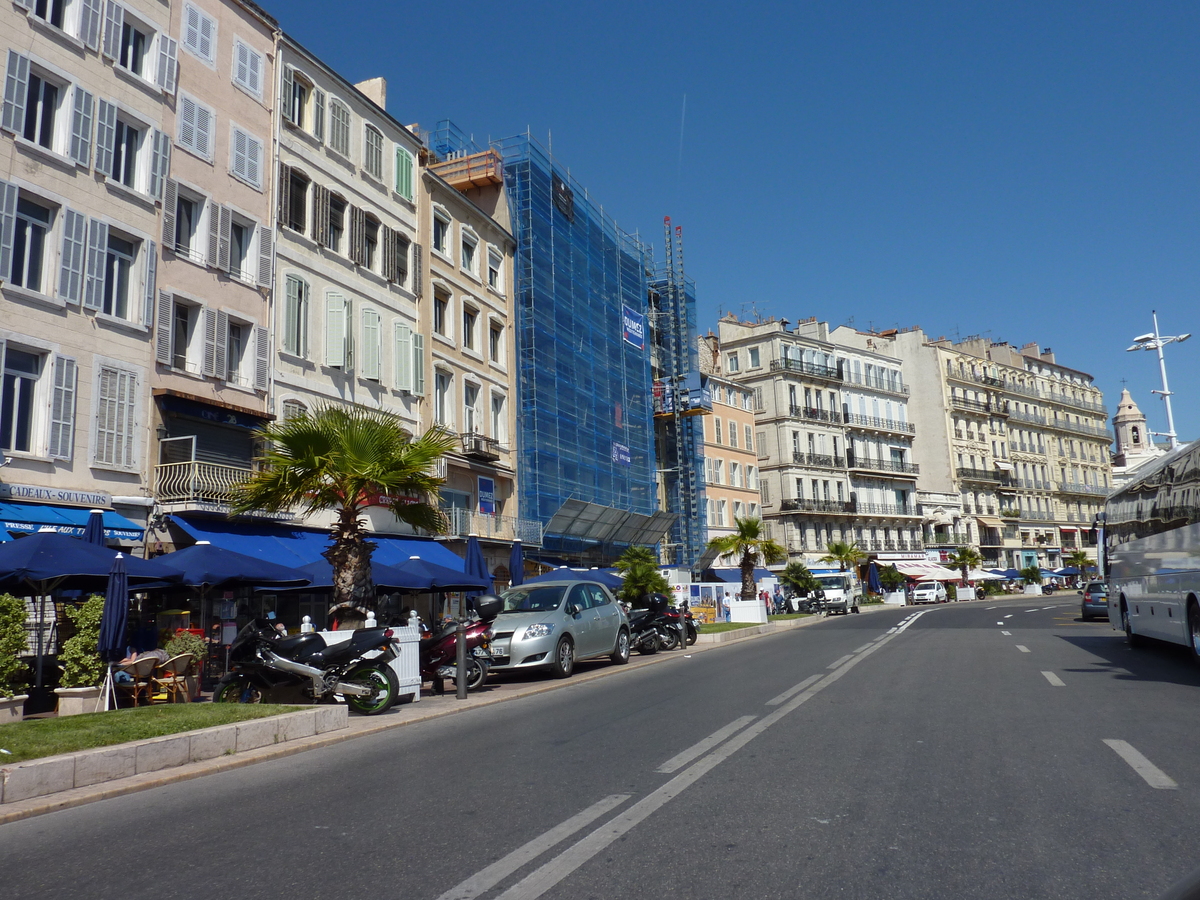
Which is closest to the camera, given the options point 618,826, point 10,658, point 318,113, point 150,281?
point 618,826

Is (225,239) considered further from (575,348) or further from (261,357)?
(575,348)

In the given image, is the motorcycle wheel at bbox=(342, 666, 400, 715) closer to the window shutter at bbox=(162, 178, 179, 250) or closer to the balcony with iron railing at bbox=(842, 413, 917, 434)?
the window shutter at bbox=(162, 178, 179, 250)

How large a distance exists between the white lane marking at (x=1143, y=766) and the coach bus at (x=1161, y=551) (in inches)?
253

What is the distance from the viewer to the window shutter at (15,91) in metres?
17.7

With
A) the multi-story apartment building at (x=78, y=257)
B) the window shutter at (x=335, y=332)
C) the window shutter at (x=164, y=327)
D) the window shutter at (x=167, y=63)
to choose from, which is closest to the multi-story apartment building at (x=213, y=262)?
the window shutter at (x=164, y=327)

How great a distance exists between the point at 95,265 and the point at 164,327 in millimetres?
1948

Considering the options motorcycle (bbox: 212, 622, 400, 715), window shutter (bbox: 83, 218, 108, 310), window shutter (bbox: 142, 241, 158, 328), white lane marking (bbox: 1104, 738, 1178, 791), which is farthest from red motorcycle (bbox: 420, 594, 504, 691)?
window shutter (bbox: 142, 241, 158, 328)

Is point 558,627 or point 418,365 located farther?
point 418,365

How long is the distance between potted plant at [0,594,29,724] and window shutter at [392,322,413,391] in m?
18.9

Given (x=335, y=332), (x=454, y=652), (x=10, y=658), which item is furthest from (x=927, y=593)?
(x=10, y=658)

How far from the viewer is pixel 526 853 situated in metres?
4.77

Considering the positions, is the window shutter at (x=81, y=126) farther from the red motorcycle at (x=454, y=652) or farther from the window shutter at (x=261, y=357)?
the red motorcycle at (x=454, y=652)

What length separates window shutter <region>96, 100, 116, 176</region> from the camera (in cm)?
1956

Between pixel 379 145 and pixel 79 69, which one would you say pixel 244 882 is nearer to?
pixel 79 69
